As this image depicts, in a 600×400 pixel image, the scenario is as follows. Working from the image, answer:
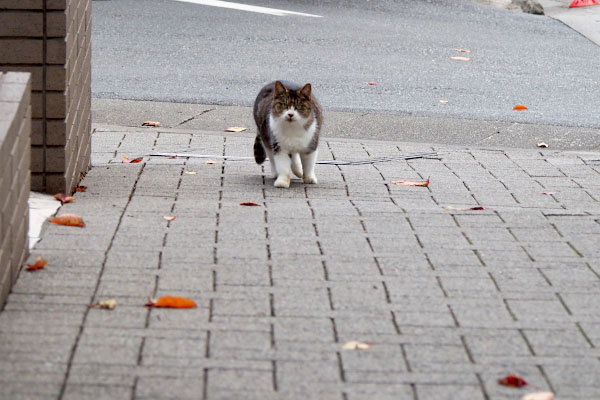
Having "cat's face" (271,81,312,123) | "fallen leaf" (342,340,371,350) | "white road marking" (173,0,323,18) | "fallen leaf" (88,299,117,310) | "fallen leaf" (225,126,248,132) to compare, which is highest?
"cat's face" (271,81,312,123)

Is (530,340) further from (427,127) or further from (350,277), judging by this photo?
(427,127)

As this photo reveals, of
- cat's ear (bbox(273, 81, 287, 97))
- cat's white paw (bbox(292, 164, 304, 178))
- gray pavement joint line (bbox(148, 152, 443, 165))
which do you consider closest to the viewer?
cat's ear (bbox(273, 81, 287, 97))

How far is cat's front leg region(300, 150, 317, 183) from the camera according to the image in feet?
19.8

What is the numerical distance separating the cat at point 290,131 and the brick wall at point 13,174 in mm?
2123

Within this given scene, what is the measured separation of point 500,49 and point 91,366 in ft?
29.1

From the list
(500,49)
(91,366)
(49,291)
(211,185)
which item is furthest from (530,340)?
(500,49)

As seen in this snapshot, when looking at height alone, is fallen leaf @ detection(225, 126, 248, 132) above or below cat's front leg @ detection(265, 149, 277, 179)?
below

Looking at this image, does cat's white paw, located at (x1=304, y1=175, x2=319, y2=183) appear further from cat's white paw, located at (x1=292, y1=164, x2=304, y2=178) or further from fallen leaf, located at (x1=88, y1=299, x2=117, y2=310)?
fallen leaf, located at (x1=88, y1=299, x2=117, y2=310)

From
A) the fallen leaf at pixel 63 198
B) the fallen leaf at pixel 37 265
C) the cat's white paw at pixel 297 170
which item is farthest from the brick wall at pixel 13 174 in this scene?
the cat's white paw at pixel 297 170

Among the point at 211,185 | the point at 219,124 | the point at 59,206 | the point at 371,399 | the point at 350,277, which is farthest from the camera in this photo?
the point at 219,124

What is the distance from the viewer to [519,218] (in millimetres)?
5184

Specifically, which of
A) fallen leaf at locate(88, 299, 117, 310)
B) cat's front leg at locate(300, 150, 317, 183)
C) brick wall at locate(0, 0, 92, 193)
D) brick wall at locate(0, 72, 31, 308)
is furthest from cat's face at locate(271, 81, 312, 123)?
fallen leaf at locate(88, 299, 117, 310)

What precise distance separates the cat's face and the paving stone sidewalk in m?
0.45

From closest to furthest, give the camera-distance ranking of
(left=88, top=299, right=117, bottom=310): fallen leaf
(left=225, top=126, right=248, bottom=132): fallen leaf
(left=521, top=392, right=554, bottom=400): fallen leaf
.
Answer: (left=521, top=392, right=554, bottom=400): fallen leaf
(left=88, top=299, right=117, bottom=310): fallen leaf
(left=225, top=126, right=248, bottom=132): fallen leaf
